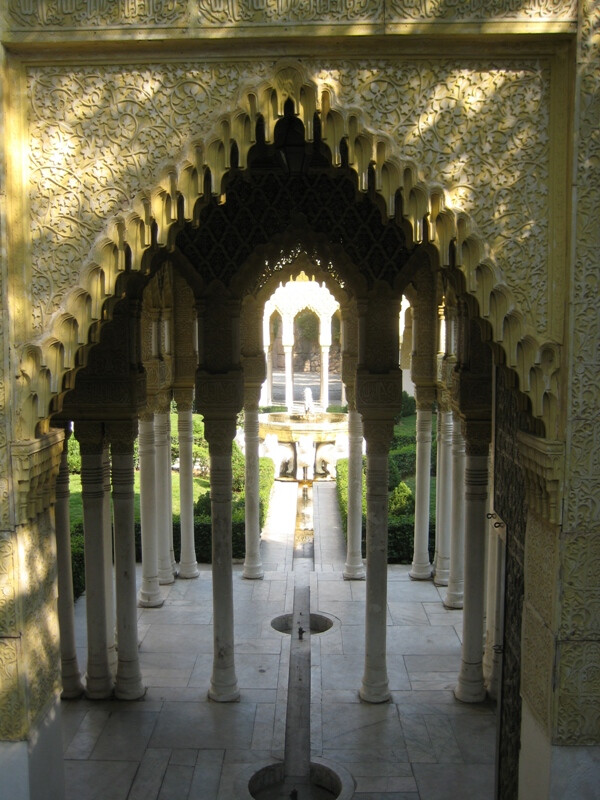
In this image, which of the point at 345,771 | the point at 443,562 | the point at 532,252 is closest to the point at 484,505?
the point at 345,771

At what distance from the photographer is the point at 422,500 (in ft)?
32.6

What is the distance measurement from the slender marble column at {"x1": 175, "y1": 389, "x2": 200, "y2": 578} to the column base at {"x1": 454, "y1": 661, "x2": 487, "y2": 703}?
4278mm

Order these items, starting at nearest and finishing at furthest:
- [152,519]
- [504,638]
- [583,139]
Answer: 1. [583,139]
2. [504,638]
3. [152,519]

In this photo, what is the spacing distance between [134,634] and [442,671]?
2933 mm

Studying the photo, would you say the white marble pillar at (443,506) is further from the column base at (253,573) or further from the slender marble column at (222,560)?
the slender marble column at (222,560)

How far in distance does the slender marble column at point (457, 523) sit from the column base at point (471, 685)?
6.21 feet

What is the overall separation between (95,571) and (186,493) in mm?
3237

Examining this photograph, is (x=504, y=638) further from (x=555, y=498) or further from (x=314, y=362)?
(x=314, y=362)

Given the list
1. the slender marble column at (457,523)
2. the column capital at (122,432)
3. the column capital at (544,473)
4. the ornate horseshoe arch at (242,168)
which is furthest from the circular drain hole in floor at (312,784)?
the slender marble column at (457,523)

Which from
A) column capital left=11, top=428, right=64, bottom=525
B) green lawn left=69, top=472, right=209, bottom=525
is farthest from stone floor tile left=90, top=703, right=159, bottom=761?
green lawn left=69, top=472, right=209, bottom=525

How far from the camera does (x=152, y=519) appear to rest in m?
8.77

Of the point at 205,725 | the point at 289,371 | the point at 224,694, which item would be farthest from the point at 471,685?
the point at 289,371

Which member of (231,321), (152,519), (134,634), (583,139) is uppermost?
(583,139)

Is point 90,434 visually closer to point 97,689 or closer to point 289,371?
point 97,689
